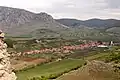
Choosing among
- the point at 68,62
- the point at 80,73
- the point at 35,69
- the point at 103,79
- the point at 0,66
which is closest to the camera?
the point at 0,66

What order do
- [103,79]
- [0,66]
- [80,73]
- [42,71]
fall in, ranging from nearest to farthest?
[0,66], [103,79], [80,73], [42,71]

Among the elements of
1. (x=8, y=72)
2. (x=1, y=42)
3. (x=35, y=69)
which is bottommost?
(x=35, y=69)

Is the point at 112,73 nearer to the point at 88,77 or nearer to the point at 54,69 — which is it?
the point at 88,77

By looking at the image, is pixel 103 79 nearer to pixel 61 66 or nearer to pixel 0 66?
pixel 0 66

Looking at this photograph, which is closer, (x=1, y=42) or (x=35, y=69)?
(x=1, y=42)

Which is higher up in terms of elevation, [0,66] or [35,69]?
[0,66]

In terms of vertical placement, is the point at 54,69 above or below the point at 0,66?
below

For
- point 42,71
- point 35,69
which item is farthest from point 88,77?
point 35,69

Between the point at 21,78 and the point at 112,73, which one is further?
the point at 21,78

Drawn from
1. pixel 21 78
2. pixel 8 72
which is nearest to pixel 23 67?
pixel 21 78
